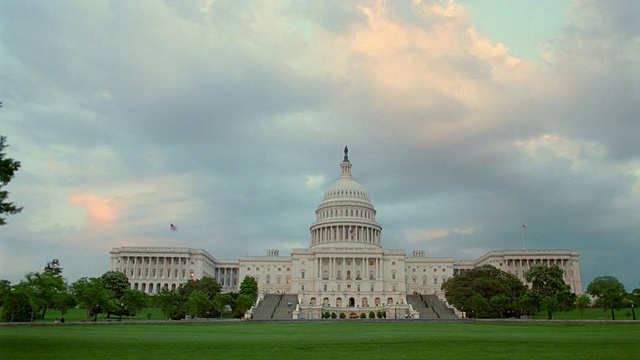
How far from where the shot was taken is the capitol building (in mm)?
133125

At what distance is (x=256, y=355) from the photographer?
25.2 metres

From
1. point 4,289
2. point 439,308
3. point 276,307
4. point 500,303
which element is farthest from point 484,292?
point 4,289

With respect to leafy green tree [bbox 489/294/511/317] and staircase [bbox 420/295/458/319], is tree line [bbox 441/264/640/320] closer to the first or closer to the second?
leafy green tree [bbox 489/294/511/317]

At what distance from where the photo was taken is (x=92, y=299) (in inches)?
3044

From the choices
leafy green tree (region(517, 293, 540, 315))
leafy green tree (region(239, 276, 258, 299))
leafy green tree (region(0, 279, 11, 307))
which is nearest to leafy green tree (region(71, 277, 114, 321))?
leafy green tree (region(0, 279, 11, 307))

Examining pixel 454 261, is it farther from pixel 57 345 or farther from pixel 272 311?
pixel 57 345

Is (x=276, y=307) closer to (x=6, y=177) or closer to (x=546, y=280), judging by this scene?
(x=546, y=280)

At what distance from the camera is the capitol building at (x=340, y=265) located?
437 ft

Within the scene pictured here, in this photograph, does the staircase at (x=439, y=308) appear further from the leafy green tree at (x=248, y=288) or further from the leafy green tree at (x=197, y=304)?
the leafy green tree at (x=197, y=304)

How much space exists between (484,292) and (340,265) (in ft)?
157

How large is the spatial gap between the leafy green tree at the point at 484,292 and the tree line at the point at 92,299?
38.6 m

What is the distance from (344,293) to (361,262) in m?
13.5

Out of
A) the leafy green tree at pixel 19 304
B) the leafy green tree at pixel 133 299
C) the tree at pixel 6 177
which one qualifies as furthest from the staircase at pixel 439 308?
the tree at pixel 6 177

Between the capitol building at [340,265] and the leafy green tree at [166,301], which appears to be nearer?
the leafy green tree at [166,301]
